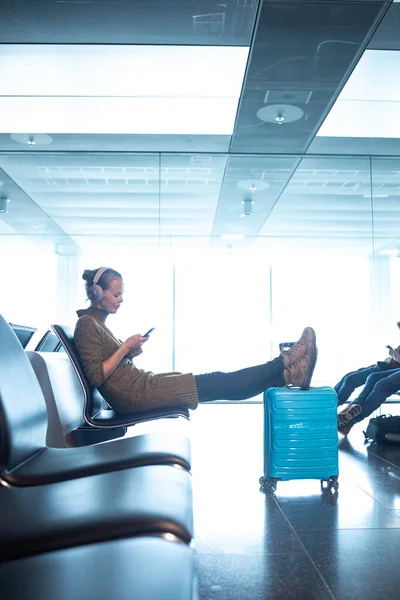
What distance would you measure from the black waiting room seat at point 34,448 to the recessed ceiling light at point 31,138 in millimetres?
4111

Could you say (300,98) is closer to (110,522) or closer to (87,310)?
(87,310)

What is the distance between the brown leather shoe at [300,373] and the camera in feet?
9.21

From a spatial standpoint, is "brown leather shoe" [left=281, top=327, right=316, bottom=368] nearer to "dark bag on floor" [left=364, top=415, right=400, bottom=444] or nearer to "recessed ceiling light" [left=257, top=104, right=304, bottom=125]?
"dark bag on floor" [left=364, top=415, right=400, bottom=444]

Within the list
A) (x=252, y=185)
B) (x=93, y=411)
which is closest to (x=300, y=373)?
(x=93, y=411)

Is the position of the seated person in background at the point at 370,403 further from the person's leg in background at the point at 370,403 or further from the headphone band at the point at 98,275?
the headphone band at the point at 98,275

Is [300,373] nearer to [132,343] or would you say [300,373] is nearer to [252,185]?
[132,343]

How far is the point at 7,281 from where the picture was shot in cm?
538

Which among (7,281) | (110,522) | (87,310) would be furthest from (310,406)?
(7,281)

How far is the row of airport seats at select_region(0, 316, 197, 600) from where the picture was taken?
2.08 feet

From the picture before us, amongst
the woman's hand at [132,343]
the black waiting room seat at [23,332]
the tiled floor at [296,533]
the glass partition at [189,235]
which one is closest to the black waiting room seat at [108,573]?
the tiled floor at [296,533]

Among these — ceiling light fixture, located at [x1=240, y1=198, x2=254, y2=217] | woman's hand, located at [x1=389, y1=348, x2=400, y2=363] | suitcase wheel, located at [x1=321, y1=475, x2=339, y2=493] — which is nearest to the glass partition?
ceiling light fixture, located at [x1=240, y1=198, x2=254, y2=217]

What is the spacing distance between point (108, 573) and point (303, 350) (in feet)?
7.41

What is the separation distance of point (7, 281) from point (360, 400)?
3.50m

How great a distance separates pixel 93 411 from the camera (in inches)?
99.1
